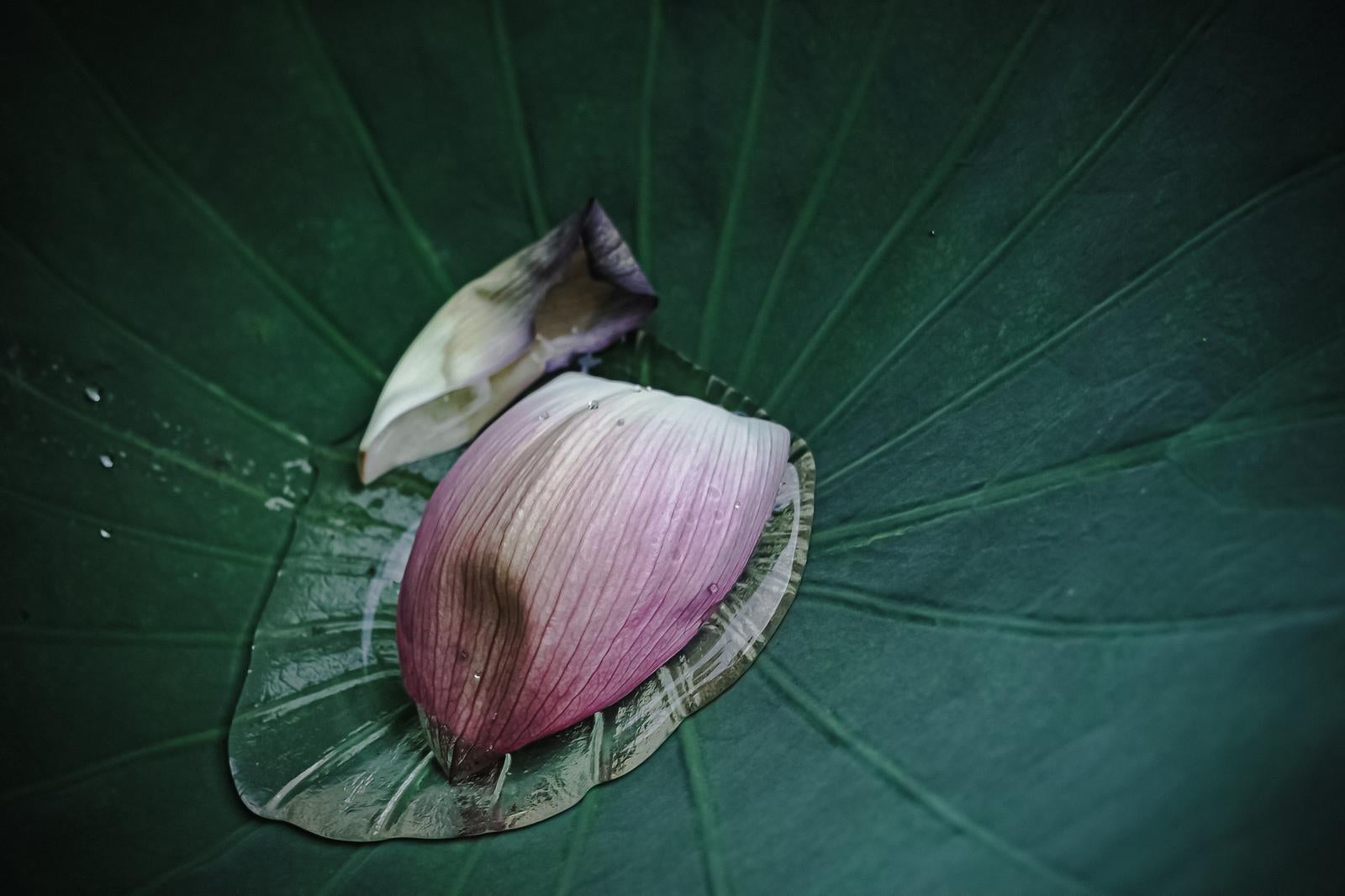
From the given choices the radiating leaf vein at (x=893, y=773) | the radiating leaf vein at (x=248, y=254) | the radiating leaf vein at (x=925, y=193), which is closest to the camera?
the radiating leaf vein at (x=893, y=773)

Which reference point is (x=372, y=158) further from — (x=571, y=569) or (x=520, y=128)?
(x=571, y=569)

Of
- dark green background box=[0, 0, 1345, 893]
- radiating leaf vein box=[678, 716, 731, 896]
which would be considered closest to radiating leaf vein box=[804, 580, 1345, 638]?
dark green background box=[0, 0, 1345, 893]

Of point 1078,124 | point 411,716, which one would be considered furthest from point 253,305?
point 1078,124

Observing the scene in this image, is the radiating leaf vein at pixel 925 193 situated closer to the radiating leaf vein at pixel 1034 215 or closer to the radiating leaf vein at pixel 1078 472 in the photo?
the radiating leaf vein at pixel 1034 215

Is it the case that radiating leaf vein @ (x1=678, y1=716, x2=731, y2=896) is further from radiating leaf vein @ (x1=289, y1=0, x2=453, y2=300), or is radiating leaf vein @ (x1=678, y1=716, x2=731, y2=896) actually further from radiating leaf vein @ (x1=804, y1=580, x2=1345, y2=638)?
radiating leaf vein @ (x1=289, y1=0, x2=453, y2=300)

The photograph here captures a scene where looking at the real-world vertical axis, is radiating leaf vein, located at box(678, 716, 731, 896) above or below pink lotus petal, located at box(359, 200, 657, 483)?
below

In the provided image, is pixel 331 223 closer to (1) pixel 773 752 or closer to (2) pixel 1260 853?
(1) pixel 773 752

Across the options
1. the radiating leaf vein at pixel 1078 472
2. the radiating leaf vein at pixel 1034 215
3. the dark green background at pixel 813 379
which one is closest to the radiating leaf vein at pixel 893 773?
the dark green background at pixel 813 379
